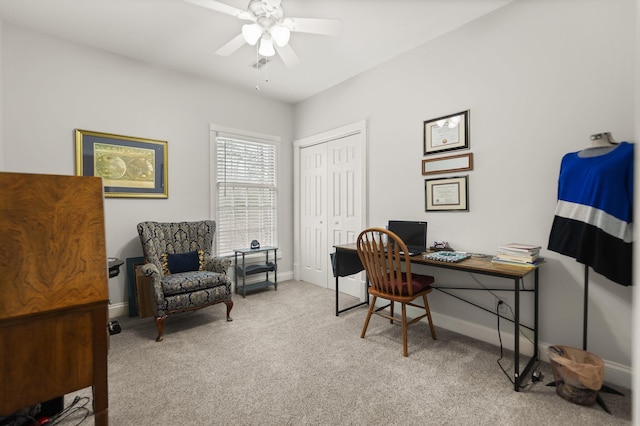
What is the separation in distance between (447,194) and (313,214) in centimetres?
208

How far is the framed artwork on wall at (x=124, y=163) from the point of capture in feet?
9.64

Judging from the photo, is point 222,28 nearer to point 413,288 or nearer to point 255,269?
point 255,269

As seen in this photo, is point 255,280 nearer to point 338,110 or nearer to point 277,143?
point 277,143

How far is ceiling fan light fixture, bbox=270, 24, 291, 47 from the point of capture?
2.06m

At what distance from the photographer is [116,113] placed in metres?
3.11

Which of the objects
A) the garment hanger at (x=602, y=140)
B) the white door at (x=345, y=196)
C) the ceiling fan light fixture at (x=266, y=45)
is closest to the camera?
the garment hanger at (x=602, y=140)

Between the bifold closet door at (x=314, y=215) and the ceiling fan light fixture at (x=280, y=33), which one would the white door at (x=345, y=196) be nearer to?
the bifold closet door at (x=314, y=215)

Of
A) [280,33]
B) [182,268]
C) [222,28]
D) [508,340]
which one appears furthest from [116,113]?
[508,340]

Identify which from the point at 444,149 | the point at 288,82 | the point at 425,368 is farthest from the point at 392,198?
the point at 288,82

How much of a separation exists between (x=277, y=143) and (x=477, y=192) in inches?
116

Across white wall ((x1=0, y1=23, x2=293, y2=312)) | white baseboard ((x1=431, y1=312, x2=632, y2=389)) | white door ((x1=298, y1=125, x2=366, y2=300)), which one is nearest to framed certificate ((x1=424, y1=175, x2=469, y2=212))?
white door ((x1=298, y1=125, x2=366, y2=300))

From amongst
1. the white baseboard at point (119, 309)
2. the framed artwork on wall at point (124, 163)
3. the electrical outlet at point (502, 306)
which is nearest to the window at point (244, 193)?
the framed artwork on wall at point (124, 163)

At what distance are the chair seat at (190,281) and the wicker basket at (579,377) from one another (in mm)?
2745

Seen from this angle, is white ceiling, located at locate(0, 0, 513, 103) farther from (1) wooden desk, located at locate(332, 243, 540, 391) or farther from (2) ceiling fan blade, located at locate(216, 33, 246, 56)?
(1) wooden desk, located at locate(332, 243, 540, 391)
